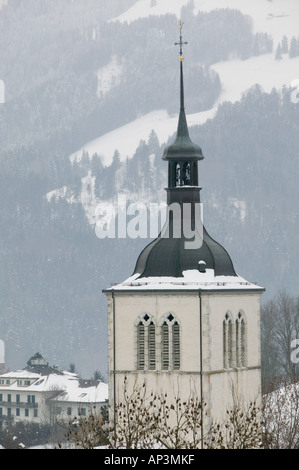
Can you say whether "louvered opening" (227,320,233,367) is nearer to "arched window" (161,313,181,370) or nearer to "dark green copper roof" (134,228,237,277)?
"dark green copper roof" (134,228,237,277)

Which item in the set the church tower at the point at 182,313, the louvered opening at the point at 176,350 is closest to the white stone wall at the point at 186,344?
the church tower at the point at 182,313

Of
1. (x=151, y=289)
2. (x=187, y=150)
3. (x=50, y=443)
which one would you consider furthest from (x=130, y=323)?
(x=50, y=443)

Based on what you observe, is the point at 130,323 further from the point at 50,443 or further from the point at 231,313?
the point at 50,443

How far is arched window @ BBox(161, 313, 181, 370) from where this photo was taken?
72312 mm

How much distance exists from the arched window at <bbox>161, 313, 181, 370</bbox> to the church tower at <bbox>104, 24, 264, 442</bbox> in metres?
0.03

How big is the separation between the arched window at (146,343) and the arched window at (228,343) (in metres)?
2.67

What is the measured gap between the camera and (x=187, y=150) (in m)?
73.6

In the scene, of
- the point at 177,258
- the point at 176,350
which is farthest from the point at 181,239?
the point at 176,350

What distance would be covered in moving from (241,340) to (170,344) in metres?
3.95

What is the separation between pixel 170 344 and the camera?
7231 centimetres

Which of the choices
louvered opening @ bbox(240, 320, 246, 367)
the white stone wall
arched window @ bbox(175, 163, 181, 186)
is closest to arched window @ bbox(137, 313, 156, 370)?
the white stone wall

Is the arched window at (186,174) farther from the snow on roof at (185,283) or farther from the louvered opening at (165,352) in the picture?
the louvered opening at (165,352)

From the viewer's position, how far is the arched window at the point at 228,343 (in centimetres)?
7375

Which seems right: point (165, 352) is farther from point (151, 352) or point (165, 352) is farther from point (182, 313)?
point (182, 313)
